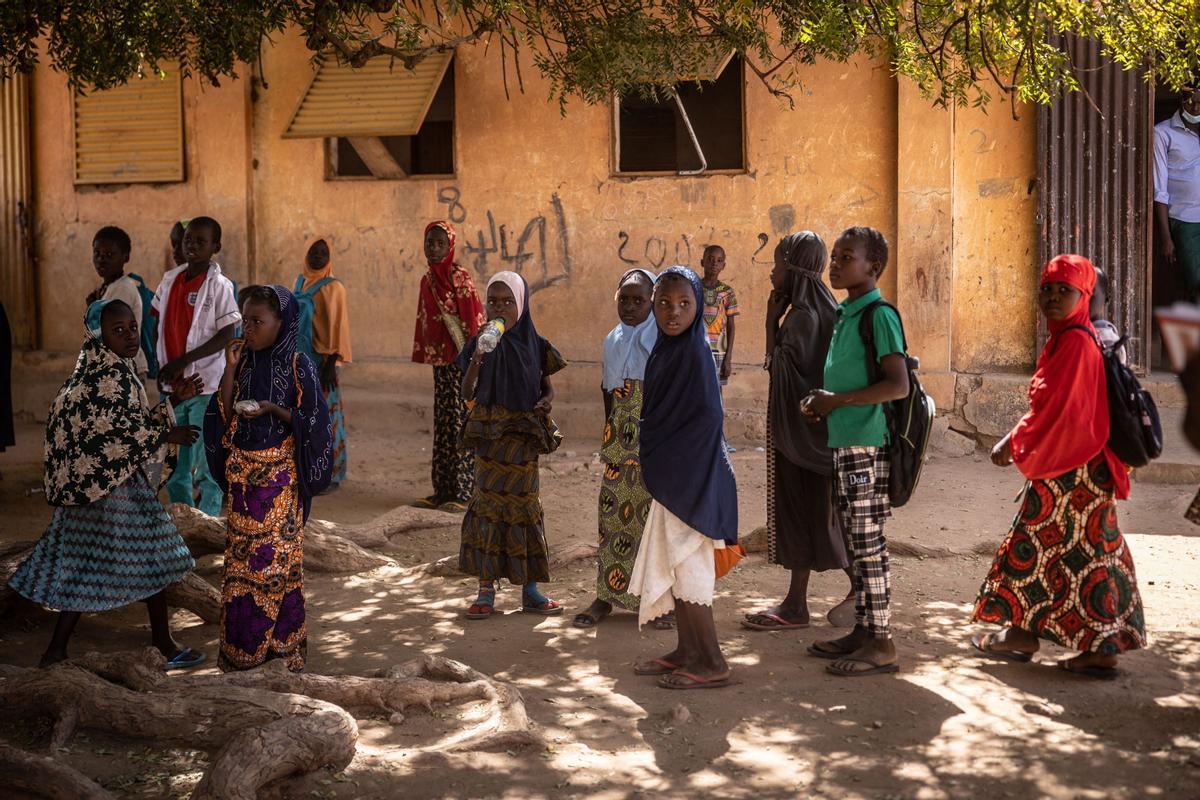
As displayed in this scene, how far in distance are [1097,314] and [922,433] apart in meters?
0.84

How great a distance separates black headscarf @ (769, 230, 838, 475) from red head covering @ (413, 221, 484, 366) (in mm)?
3191

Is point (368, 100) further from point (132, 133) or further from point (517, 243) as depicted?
point (132, 133)

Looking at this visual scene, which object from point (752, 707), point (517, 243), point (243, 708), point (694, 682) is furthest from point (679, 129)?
point (243, 708)

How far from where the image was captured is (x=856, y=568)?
466 cm

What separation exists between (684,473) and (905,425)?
88 cm

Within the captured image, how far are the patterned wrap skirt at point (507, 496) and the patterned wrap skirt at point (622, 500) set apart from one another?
1.00 feet

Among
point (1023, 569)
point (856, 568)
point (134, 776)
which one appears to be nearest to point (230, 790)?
point (134, 776)

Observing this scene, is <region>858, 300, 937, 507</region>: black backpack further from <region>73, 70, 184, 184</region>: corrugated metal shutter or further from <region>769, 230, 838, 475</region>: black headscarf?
<region>73, 70, 184, 184</region>: corrugated metal shutter

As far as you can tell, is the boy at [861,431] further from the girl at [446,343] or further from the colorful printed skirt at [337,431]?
the colorful printed skirt at [337,431]

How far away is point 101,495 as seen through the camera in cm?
475

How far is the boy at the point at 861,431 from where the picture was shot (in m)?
4.53

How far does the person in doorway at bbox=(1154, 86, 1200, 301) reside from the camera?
9445 millimetres

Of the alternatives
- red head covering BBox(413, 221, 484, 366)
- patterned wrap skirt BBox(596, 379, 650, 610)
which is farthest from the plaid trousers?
red head covering BBox(413, 221, 484, 366)

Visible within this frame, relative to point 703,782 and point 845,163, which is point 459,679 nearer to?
point 703,782
